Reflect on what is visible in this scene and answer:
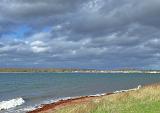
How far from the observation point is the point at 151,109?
76.8 feet

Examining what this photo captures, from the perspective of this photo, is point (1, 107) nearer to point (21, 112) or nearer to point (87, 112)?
point (21, 112)

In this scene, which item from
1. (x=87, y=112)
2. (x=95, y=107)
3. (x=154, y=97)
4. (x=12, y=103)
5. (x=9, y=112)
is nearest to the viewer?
(x=87, y=112)

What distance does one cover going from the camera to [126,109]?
79.1 feet

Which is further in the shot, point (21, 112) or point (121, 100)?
point (21, 112)

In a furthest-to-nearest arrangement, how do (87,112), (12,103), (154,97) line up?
(12,103)
(154,97)
(87,112)

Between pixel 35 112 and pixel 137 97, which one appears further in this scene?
pixel 35 112

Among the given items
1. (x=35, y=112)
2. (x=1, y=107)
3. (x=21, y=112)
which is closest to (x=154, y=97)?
(x=35, y=112)

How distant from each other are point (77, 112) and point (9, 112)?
16.6 m

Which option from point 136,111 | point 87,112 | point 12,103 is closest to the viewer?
point 136,111

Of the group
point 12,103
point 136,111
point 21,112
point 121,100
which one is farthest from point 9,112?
point 136,111

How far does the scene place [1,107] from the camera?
45812 millimetres

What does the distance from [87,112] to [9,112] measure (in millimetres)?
17065

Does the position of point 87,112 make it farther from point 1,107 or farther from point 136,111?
point 1,107

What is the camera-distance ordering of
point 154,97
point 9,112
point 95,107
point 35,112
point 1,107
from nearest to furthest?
point 95,107
point 154,97
point 35,112
point 9,112
point 1,107
